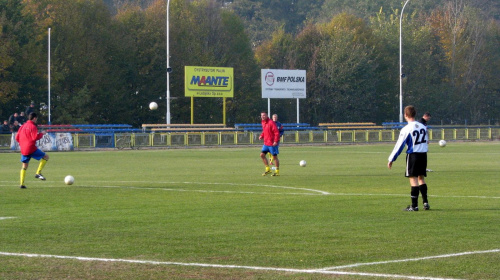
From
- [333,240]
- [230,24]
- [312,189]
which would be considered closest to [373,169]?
[312,189]

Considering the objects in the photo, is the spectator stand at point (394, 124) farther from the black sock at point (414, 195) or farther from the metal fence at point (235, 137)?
the black sock at point (414, 195)

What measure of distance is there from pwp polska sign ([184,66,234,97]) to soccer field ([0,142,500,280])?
40945mm

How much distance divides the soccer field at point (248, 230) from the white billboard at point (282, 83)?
44764mm

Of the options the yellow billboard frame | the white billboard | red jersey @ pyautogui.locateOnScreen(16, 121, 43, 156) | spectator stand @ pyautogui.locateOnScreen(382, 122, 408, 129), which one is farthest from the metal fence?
red jersey @ pyautogui.locateOnScreen(16, 121, 43, 156)

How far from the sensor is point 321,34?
3265 inches

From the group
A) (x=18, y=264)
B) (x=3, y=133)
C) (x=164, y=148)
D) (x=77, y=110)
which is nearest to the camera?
(x=18, y=264)

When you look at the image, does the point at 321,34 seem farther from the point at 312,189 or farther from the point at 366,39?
the point at 312,189

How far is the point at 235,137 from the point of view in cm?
5934

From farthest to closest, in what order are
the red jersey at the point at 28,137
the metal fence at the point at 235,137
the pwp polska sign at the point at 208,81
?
the pwp polska sign at the point at 208,81 → the metal fence at the point at 235,137 → the red jersey at the point at 28,137

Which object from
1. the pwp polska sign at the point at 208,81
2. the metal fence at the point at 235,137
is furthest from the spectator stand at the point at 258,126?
the metal fence at the point at 235,137

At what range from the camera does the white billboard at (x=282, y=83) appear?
66938 millimetres

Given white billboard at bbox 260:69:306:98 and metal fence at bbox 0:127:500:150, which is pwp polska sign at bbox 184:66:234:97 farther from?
metal fence at bbox 0:127:500:150

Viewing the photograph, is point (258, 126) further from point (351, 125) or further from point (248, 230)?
point (248, 230)

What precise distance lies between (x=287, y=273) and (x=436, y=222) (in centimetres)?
503
